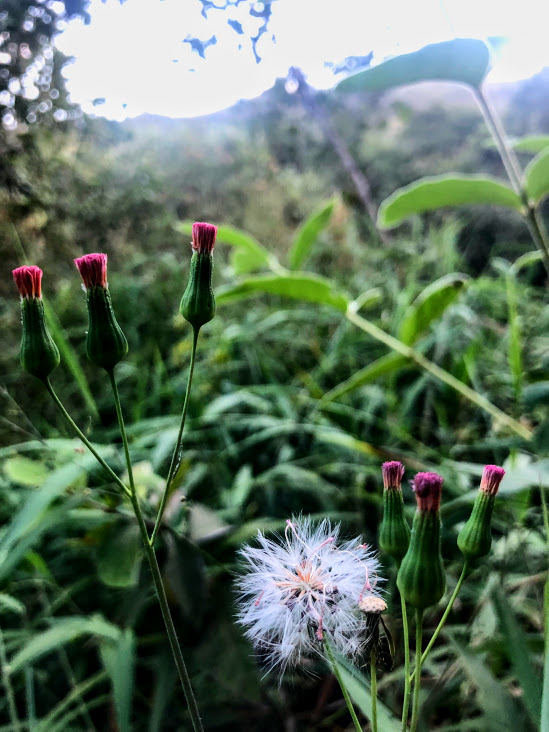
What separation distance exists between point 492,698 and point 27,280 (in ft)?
1.21

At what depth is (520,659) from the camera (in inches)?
13.0

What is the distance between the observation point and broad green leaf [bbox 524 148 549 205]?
1.70 feet

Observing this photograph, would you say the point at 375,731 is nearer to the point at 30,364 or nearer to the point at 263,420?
the point at 30,364

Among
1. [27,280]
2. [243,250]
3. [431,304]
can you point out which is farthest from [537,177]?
[27,280]

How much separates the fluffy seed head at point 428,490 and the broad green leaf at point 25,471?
0.42 m

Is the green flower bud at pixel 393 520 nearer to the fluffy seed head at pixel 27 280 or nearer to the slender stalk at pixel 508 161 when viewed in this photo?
the fluffy seed head at pixel 27 280

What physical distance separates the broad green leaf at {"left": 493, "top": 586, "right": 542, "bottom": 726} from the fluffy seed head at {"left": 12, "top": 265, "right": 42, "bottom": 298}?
1.06 ft

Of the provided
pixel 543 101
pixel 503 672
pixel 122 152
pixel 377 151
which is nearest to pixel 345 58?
pixel 503 672

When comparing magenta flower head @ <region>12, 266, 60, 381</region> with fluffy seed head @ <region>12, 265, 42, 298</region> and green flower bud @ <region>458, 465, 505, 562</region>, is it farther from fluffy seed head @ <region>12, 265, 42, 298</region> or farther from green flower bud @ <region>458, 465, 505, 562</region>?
green flower bud @ <region>458, 465, 505, 562</region>

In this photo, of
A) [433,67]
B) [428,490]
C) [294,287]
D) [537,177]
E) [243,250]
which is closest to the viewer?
[428,490]

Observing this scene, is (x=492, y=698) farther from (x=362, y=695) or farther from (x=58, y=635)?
(x=58, y=635)

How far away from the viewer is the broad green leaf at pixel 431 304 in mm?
568

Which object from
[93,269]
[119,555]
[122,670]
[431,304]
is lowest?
[122,670]

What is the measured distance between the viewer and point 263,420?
87cm
